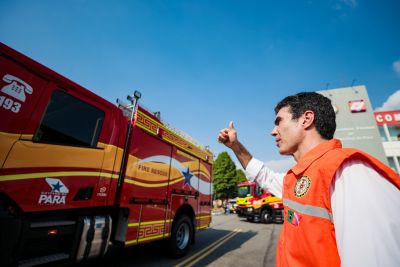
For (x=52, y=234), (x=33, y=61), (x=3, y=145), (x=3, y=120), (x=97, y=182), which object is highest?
(x=33, y=61)

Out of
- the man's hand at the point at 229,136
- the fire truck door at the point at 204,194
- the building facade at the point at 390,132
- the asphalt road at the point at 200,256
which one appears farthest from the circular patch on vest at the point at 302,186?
the building facade at the point at 390,132

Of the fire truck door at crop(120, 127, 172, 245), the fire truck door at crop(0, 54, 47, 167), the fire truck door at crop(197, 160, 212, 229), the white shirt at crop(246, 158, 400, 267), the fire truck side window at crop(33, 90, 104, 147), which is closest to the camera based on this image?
the white shirt at crop(246, 158, 400, 267)

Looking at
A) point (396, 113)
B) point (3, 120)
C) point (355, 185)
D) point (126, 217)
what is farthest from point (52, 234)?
point (396, 113)

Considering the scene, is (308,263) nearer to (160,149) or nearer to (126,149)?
(126,149)

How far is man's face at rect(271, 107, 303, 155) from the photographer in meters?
1.51

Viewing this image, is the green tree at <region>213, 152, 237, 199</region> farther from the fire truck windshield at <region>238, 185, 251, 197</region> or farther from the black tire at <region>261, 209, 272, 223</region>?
the black tire at <region>261, 209, 272, 223</region>

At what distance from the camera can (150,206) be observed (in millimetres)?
4230

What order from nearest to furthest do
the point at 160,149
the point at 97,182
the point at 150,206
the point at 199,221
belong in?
1. the point at 97,182
2. the point at 150,206
3. the point at 160,149
4. the point at 199,221

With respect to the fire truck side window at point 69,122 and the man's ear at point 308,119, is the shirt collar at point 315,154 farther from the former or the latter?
the fire truck side window at point 69,122

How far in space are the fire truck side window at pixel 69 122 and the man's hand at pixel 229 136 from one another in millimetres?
2250

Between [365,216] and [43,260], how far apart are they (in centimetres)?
347

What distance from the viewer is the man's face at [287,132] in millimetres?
1514

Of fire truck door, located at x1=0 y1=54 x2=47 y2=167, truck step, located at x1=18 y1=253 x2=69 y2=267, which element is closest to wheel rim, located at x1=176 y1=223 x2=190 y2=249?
truck step, located at x1=18 y1=253 x2=69 y2=267

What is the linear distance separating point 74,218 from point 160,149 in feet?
6.94
